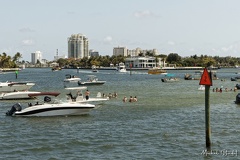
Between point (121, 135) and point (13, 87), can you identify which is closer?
point (121, 135)

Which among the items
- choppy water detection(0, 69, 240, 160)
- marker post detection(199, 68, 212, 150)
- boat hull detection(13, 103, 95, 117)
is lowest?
choppy water detection(0, 69, 240, 160)

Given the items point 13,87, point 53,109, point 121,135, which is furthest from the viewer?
point 13,87

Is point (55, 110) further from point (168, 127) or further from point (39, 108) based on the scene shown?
point (168, 127)

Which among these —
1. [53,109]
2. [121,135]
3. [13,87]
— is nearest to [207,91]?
[121,135]

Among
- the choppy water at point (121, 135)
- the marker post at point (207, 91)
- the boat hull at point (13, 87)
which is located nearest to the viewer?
the marker post at point (207, 91)

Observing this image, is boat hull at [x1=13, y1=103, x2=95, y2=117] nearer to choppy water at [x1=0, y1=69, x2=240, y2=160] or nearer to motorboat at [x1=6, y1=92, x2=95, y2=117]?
motorboat at [x1=6, y1=92, x2=95, y2=117]

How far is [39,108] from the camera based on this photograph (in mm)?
41031

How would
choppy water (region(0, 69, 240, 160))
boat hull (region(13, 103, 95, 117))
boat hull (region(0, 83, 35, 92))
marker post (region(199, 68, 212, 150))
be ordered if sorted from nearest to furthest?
1. marker post (region(199, 68, 212, 150))
2. choppy water (region(0, 69, 240, 160))
3. boat hull (region(13, 103, 95, 117))
4. boat hull (region(0, 83, 35, 92))

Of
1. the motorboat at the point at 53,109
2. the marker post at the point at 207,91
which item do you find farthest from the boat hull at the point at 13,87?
the marker post at the point at 207,91

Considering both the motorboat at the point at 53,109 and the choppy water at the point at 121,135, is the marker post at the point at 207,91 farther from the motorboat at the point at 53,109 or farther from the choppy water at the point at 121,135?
the motorboat at the point at 53,109

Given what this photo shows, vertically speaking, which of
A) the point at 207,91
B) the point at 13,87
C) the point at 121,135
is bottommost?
the point at 121,135

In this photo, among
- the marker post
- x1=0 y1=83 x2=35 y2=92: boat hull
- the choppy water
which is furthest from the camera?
x1=0 y1=83 x2=35 y2=92: boat hull

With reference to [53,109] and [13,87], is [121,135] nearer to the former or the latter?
[53,109]

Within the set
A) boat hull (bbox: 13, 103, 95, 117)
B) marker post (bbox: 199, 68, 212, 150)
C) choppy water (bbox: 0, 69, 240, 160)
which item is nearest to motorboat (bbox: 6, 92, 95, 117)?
boat hull (bbox: 13, 103, 95, 117)
